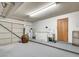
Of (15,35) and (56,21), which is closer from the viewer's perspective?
(56,21)

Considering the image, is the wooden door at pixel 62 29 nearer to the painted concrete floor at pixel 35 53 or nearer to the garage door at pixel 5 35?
the painted concrete floor at pixel 35 53

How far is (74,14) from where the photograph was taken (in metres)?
6.60

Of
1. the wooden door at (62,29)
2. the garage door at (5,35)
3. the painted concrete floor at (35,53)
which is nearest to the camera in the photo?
the painted concrete floor at (35,53)

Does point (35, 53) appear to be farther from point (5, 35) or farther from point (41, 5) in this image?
point (5, 35)

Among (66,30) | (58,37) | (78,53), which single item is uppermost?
(66,30)

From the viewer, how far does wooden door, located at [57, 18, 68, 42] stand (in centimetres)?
736

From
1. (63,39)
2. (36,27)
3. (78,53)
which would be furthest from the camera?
(36,27)

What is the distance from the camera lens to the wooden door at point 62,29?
7359 mm

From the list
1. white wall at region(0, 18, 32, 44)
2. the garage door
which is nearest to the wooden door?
white wall at region(0, 18, 32, 44)

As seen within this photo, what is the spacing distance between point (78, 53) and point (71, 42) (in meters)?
2.42

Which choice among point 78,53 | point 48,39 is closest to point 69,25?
point 48,39

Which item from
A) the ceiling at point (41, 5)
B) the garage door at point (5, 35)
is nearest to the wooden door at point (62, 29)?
the ceiling at point (41, 5)

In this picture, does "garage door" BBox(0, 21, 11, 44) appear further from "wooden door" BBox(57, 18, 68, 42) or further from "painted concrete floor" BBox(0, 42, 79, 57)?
"wooden door" BBox(57, 18, 68, 42)

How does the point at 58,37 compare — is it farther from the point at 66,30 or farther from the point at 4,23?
the point at 4,23
